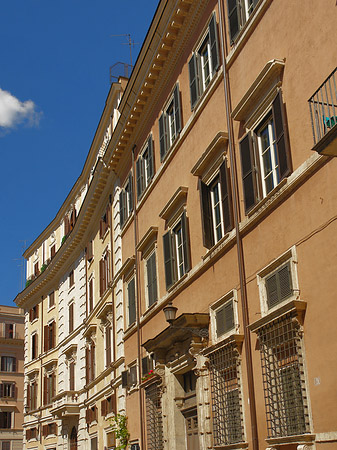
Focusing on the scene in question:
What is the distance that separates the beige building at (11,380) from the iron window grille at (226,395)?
43.4 meters

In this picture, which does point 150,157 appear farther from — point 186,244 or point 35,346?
point 35,346

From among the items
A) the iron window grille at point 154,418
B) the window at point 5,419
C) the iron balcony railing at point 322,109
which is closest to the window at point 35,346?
the window at point 5,419

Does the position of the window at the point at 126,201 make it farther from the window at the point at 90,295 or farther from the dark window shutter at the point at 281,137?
the dark window shutter at the point at 281,137

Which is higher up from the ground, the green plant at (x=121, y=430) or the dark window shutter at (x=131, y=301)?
the dark window shutter at (x=131, y=301)

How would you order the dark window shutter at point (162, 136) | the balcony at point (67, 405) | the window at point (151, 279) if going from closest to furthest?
the dark window shutter at point (162, 136) → the window at point (151, 279) → the balcony at point (67, 405)

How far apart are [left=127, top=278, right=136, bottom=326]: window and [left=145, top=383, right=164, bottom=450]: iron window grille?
3.24 m

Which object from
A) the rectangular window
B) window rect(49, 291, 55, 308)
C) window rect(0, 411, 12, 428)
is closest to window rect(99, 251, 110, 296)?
window rect(49, 291, 55, 308)

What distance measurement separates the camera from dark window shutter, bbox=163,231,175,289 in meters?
18.1

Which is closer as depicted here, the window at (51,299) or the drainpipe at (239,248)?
the drainpipe at (239,248)

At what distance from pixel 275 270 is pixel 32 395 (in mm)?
31732

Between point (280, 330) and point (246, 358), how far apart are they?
1496mm

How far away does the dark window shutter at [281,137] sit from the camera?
39.0 feet

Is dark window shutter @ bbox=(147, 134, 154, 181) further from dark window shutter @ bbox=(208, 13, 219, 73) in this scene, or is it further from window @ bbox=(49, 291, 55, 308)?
window @ bbox=(49, 291, 55, 308)

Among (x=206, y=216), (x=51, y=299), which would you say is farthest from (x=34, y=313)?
(x=206, y=216)
